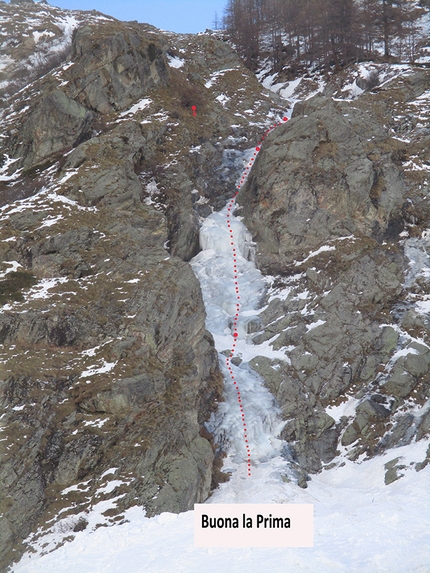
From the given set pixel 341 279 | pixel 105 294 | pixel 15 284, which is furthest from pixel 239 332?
pixel 15 284

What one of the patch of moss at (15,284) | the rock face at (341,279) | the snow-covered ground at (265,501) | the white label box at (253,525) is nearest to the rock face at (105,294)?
the patch of moss at (15,284)

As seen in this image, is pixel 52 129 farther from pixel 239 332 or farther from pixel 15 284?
pixel 239 332

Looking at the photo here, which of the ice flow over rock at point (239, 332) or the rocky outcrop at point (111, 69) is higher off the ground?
the rocky outcrop at point (111, 69)

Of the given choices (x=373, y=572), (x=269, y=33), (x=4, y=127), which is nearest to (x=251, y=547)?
(x=373, y=572)

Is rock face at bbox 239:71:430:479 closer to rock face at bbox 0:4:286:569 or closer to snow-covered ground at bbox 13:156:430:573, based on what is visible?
snow-covered ground at bbox 13:156:430:573

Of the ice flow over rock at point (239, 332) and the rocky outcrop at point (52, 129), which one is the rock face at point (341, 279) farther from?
the rocky outcrop at point (52, 129)
